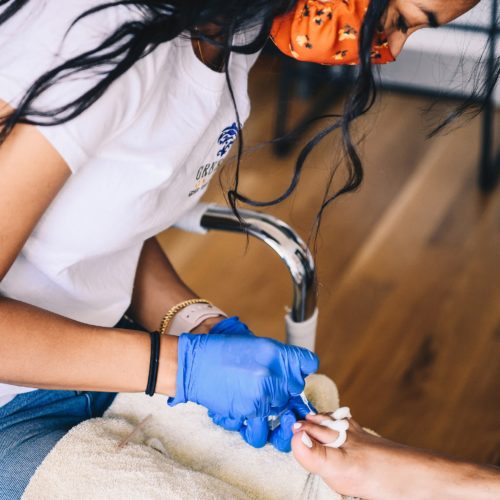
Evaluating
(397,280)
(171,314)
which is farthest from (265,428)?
(397,280)

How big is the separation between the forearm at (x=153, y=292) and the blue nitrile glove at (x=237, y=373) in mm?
248

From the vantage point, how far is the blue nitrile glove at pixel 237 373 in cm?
87

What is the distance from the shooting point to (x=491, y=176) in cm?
246

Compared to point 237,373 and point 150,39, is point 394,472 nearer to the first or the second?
point 237,373

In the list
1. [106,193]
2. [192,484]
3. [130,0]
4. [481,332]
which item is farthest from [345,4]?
[481,332]

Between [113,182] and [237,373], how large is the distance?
27cm

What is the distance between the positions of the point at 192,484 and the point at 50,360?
0.72 feet

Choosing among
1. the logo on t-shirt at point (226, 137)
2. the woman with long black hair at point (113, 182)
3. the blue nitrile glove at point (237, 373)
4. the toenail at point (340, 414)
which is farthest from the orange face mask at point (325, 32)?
the toenail at point (340, 414)

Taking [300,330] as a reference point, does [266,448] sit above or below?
below

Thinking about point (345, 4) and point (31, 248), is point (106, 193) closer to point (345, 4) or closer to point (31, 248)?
point (31, 248)

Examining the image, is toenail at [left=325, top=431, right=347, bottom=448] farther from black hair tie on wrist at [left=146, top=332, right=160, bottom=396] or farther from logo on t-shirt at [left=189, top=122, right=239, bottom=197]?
logo on t-shirt at [left=189, top=122, right=239, bottom=197]

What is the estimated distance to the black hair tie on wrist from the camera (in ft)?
2.83

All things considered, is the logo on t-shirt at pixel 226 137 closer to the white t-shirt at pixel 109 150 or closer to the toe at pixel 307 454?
the white t-shirt at pixel 109 150

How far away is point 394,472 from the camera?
0.97 meters
